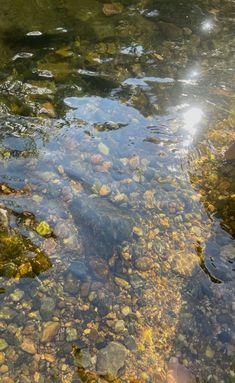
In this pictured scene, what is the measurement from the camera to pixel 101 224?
17.6 feet

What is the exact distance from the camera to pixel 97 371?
406 cm

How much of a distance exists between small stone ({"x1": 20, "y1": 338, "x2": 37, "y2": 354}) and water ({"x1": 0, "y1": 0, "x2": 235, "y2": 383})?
0.01 metres

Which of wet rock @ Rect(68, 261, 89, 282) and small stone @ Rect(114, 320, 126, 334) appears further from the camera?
wet rock @ Rect(68, 261, 89, 282)

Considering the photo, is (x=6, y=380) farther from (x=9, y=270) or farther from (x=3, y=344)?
(x=9, y=270)

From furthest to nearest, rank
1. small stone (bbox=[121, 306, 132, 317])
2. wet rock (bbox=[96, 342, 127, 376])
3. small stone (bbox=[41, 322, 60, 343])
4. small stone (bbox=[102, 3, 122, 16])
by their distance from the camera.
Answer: small stone (bbox=[102, 3, 122, 16]) → small stone (bbox=[121, 306, 132, 317]) → small stone (bbox=[41, 322, 60, 343]) → wet rock (bbox=[96, 342, 127, 376])

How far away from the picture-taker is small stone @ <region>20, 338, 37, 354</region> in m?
4.13

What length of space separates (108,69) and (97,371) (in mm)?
5853

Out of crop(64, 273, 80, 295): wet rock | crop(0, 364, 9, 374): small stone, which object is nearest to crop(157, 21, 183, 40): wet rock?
crop(64, 273, 80, 295): wet rock

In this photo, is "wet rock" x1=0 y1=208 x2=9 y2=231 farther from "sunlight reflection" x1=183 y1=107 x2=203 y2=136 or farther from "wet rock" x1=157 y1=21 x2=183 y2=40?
"wet rock" x1=157 y1=21 x2=183 y2=40

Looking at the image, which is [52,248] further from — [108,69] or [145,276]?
[108,69]

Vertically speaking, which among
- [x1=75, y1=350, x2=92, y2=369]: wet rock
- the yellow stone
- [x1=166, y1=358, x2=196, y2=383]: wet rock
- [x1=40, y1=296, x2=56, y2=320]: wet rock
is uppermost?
the yellow stone

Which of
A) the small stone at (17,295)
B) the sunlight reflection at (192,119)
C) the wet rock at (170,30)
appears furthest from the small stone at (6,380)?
the wet rock at (170,30)

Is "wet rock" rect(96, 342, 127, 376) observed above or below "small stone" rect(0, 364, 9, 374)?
above

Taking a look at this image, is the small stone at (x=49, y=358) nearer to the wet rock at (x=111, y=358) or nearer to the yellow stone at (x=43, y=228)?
the wet rock at (x=111, y=358)
